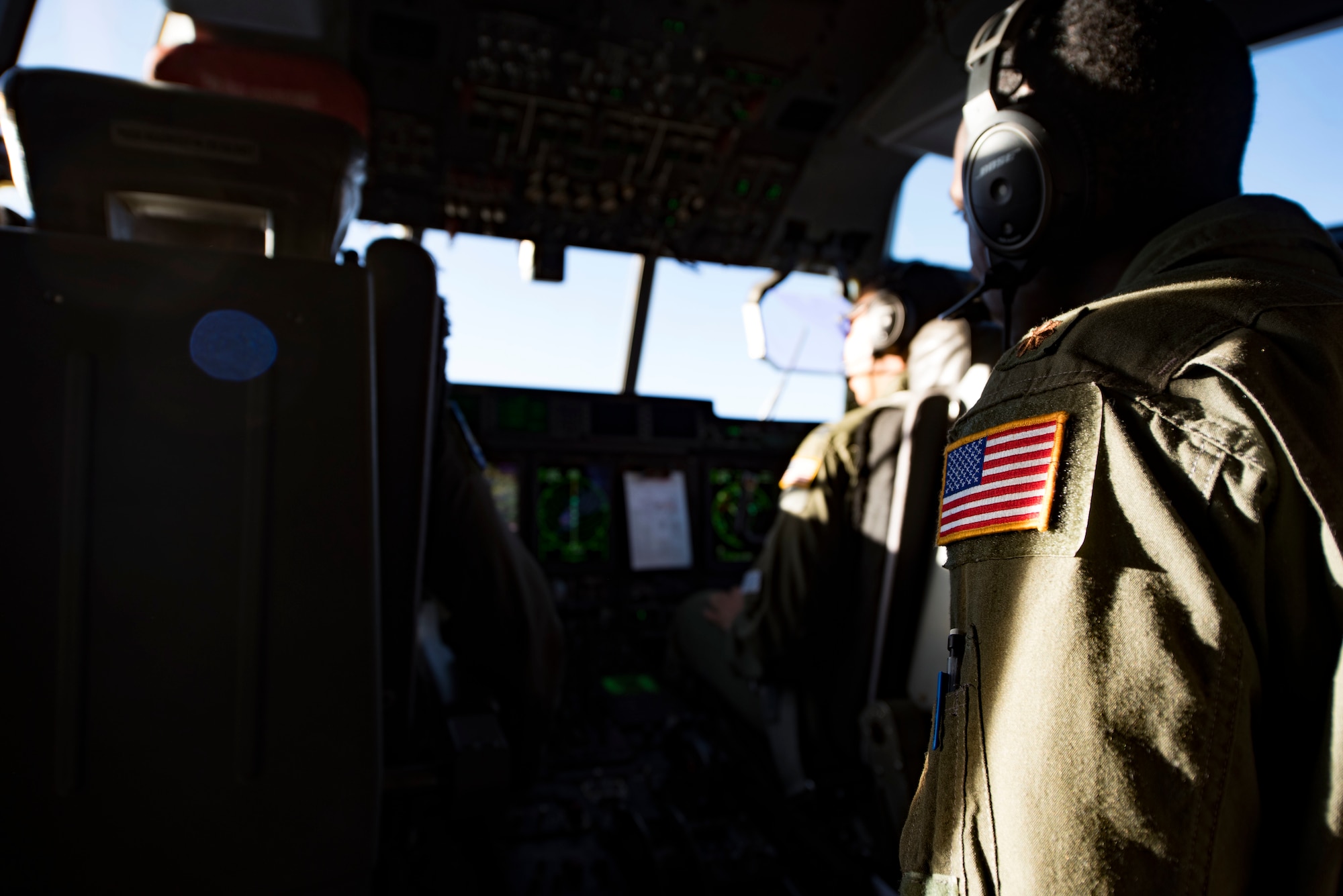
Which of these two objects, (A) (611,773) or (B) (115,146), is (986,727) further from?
(A) (611,773)

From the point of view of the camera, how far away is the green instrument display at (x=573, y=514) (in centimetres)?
280

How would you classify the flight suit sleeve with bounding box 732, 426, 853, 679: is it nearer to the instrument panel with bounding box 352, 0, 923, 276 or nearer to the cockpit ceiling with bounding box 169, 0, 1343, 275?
the cockpit ceiling with bounding box 169, 0, 1343, 275

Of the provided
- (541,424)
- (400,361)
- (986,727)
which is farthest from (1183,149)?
(541,424)

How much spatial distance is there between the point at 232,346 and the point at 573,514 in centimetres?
205

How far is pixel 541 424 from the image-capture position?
A: 2.82 meters

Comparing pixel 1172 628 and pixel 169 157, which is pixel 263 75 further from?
pixel 1172 628

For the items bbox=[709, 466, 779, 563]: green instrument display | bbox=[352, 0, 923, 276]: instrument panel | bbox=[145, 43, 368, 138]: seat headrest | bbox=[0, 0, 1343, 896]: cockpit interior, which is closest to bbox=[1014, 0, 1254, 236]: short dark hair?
bbox=[0, 0, 1343, 896]: cockpit interior

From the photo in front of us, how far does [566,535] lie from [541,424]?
1.40 feet

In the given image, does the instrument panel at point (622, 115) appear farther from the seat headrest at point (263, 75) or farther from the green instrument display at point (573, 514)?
the green instrument display at point (573, 514)

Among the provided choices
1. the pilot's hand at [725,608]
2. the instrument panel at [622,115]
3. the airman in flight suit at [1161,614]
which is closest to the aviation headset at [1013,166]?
the airman in flight suit at [1161,614]

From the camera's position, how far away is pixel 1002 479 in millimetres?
475

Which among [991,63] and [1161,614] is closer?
[1161,614]

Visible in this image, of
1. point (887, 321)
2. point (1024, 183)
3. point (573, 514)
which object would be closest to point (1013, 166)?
point (1024, 183)

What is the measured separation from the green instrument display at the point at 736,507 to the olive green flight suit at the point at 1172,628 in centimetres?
249
